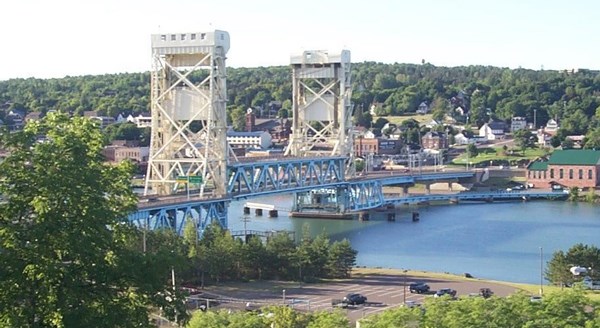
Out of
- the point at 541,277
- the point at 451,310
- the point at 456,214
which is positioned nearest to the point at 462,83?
the point at 456,214

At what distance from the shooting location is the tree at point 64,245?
18.7 ft

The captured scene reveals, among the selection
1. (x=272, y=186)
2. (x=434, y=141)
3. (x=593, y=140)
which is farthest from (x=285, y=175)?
(x=434, y=141)

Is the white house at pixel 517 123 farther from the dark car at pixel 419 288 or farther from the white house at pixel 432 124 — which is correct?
the dark car at pixel 419 288

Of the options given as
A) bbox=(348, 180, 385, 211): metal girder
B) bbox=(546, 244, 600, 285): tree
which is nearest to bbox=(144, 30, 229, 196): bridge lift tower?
bbox=(348, 180, 385, 211): metal girder

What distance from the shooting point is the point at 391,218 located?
117ft

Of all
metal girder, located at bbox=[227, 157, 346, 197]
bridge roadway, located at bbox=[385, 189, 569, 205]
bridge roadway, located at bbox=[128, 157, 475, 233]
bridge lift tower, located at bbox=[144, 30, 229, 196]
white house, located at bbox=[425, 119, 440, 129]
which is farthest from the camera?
white house, located at bbox=[425, 119, 440, 129]

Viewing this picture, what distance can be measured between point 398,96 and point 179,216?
161 feet

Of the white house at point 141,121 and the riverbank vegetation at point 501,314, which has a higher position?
the white house at point 141,121

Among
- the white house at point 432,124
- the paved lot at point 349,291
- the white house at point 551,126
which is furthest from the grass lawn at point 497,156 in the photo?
the paved lot at point 349,291

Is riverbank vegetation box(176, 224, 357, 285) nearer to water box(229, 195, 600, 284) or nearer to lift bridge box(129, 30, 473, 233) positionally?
water box(229, 195, 600, 284)

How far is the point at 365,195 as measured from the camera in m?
38.8

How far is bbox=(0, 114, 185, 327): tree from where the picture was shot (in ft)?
18.7

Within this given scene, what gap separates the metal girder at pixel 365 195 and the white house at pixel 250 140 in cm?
2017

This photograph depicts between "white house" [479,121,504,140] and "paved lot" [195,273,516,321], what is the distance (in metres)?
43.1
